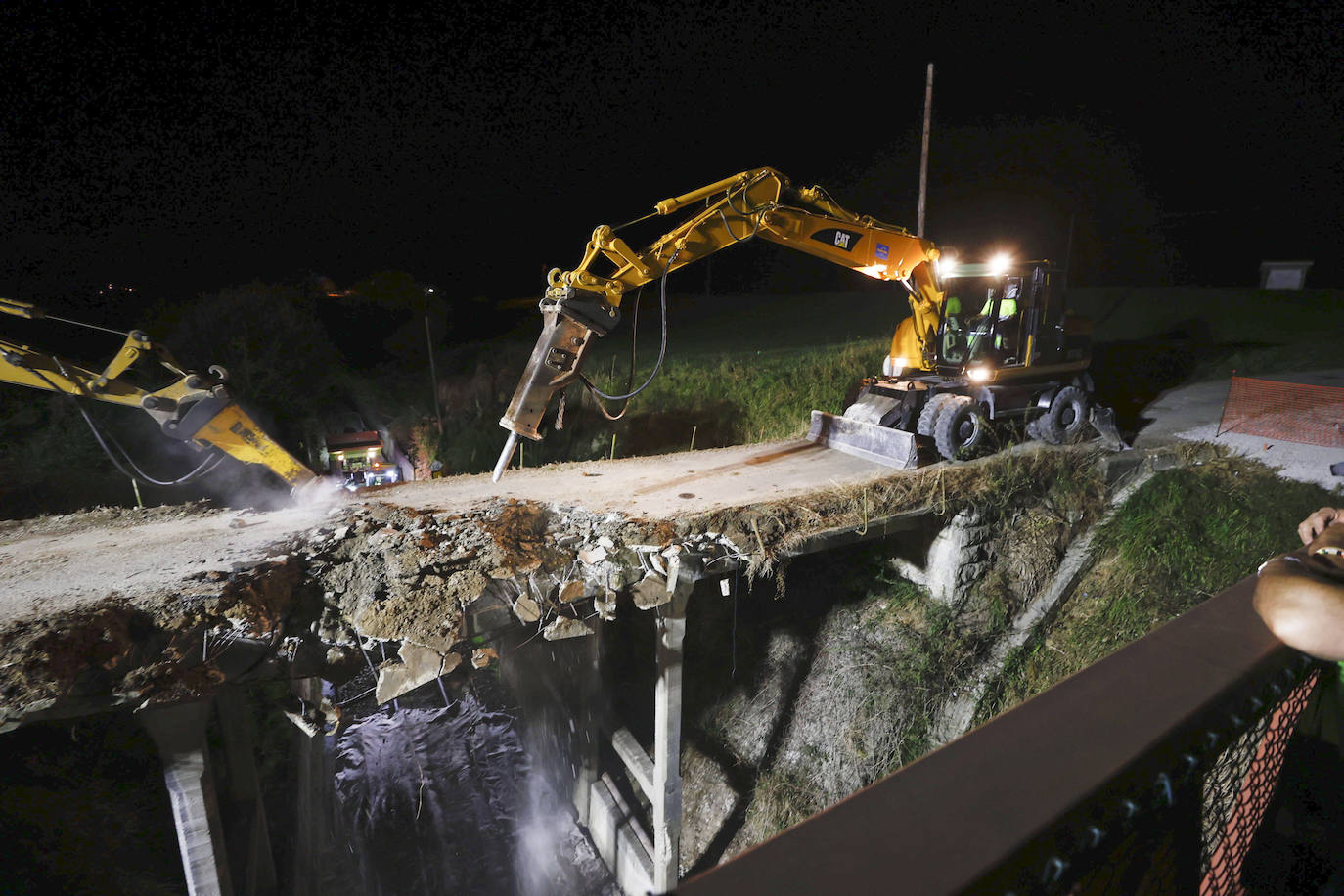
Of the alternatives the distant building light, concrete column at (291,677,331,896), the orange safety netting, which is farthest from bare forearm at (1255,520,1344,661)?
the distant building light

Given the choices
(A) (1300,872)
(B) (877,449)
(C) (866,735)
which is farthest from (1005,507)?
(A) (1300,872)

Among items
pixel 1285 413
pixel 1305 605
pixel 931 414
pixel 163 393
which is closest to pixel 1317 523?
→ pixel 1305 605

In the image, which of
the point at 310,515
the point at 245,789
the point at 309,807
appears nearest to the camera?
the point at 310,515

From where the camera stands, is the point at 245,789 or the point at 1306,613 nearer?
the point at 1306,613

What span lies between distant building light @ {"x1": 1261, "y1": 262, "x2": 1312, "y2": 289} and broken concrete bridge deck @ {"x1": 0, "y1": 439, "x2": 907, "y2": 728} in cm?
2002

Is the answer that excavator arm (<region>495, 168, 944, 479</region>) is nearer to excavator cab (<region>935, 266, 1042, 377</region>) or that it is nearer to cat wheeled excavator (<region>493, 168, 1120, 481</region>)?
cat wheeled excavator (<region>493, 168, 1120, 481</region>)

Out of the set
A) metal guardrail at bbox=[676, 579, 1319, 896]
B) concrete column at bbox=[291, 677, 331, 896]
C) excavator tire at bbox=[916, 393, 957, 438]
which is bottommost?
concrete column at bbox=[291, 677, 331, 896]

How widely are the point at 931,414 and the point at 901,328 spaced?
1.71 metres

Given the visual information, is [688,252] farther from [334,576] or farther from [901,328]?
[334,576]

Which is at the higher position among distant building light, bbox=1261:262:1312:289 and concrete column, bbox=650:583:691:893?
distant building light, bbox=1261:262:1312:289

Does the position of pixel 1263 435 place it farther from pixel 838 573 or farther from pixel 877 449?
pixel 838 573

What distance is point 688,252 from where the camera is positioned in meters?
6.07

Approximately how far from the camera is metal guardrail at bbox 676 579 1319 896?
848 mm

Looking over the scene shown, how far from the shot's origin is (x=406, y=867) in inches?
307
